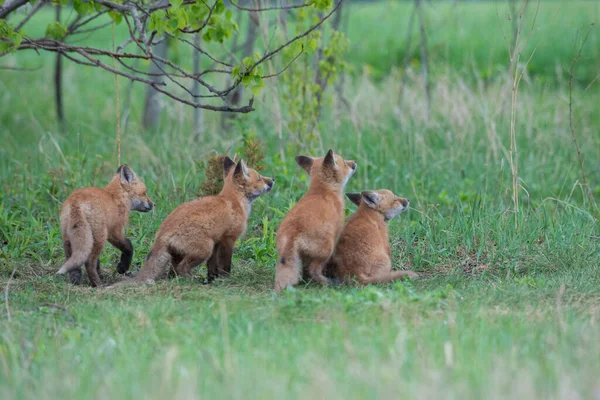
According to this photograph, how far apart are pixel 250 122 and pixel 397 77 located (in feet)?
15.1

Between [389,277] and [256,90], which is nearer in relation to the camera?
[256,90]

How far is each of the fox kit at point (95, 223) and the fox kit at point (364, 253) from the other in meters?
1.90

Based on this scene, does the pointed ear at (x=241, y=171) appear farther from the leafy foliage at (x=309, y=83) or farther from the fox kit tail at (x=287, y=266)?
the leafy foliage at (x=309, y=83)

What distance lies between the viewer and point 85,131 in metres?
14.3

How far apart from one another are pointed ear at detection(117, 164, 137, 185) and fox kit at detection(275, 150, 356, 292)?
161 centimetres

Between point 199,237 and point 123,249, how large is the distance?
86 cm

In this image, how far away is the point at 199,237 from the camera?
7.25 metres

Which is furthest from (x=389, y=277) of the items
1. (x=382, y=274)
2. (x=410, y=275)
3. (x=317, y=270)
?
(x=317, y=270)

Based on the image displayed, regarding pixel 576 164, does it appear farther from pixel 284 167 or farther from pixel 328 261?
pixel 328 261

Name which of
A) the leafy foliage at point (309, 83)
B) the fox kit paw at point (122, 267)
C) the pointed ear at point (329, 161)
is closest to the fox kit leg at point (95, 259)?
the fox kit paw at point (122, 267)

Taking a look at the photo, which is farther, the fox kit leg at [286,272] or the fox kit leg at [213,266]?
the fox kit leg at [213,266]

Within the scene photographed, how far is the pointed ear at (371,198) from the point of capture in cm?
771

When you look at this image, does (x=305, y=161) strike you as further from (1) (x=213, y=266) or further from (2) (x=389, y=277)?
(2) (x=389, y=277)

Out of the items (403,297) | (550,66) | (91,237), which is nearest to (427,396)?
(403,297)
